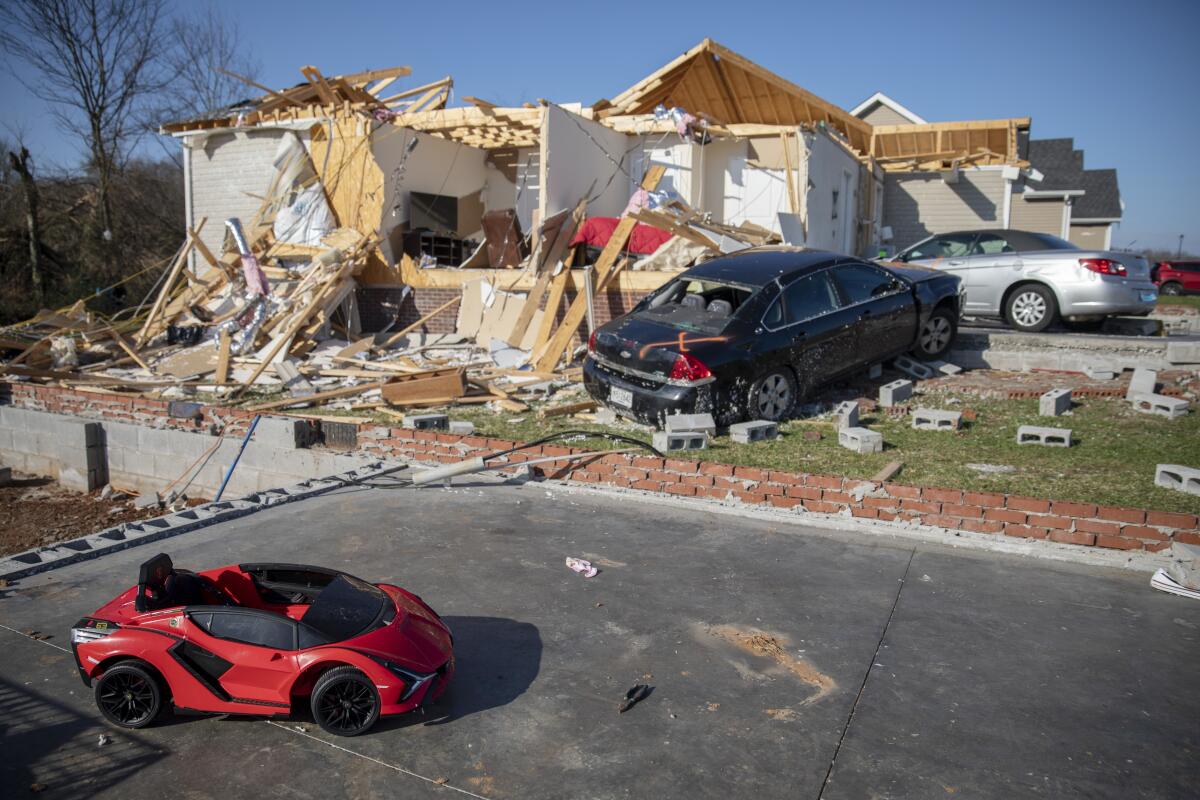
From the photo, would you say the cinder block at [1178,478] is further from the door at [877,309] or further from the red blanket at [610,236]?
the red blanket at [610,236]

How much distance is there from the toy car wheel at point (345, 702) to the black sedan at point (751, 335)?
487cm

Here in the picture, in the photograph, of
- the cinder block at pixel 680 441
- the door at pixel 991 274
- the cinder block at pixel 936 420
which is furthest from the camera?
the door at pixel 991 274

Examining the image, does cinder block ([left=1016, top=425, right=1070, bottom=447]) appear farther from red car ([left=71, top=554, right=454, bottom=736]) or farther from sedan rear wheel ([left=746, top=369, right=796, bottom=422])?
red car ([left=71, top=554, right=454, bottom=736])

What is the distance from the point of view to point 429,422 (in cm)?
885

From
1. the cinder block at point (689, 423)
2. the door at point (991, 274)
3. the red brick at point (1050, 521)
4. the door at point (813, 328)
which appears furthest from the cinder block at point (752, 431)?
the door at point (991, 274)

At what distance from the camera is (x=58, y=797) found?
10.8 feet

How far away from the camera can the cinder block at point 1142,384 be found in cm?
900

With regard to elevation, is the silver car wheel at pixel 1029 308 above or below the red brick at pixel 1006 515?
above

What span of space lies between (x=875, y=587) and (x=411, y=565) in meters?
3.05

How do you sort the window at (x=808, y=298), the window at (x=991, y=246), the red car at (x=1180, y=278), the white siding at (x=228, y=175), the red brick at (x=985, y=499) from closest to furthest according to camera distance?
the red brick at (x=985, y=499) → the window at (x=808, y=298) → the window at (x=991, y=246) → the white siding at (x=228, y=175) → the red car at (x=1180, y=278)

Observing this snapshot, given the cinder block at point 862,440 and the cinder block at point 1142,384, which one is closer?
the cinder block at point 862,440

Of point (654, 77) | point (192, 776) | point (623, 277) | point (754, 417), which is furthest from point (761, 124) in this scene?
point (192, 776)

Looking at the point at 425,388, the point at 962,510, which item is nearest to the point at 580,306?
the point at 425,388

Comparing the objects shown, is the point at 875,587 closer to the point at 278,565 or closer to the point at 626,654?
the point at 626,654
